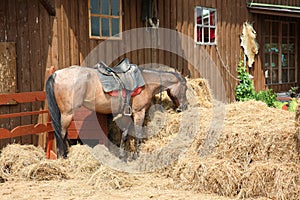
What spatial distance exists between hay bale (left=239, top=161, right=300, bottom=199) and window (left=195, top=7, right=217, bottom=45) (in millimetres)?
4909

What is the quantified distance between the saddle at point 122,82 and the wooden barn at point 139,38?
1.15m

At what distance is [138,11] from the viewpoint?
23.4ft

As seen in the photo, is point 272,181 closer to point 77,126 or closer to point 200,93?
point 200,93

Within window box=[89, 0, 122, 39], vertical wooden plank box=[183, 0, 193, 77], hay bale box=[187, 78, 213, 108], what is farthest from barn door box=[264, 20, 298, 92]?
window box=[89, 0, 122, 39]

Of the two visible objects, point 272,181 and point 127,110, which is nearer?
point 272,181

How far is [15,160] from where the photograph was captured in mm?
5039

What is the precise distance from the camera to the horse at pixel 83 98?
513cm

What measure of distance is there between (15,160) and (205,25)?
17.4ft

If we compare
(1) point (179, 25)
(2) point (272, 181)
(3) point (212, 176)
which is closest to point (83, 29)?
(1) point (179, 25)

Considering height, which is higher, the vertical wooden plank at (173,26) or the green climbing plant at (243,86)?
the vertical wooden plank at (173,26)

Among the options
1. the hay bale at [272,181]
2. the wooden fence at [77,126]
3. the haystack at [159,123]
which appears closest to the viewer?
the hay bale at [272,181]

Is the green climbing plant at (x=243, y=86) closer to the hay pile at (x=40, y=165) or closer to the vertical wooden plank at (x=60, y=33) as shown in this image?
the vertical wooden plank at (x=60, y=33)

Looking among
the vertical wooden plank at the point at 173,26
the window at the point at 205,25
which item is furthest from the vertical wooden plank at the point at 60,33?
the window at the point at 205,25

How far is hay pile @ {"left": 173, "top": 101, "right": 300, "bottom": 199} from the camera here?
3781 mm
